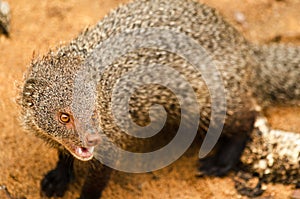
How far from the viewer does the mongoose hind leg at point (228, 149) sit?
2.79m

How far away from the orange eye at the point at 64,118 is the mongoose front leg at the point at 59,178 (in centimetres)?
52

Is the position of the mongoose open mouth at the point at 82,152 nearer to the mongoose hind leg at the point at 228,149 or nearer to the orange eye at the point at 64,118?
the orange eye at the point at 64,118

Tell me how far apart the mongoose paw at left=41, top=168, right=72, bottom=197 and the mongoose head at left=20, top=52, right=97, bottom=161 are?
426 mm

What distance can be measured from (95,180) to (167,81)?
25.7 inches

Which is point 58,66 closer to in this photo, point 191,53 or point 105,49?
point 105,49

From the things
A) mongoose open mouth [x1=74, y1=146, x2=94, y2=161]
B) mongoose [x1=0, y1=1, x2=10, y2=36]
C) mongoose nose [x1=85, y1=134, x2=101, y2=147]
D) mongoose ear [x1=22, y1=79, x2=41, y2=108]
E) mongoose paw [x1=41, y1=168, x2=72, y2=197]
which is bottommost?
mongoose paw [x1=41, y1=168, x2=72, y2=197]

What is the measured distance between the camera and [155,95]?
272 cm

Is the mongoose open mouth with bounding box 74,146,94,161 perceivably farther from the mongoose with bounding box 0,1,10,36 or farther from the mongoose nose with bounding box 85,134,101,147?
the mongoose with bounding box 0,1,10,36

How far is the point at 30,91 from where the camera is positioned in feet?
7.73

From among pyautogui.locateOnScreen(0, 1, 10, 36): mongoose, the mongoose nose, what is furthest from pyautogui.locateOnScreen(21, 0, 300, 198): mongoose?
pyautogui.locateOnScreen(0, 1, 10, 36): mongoose

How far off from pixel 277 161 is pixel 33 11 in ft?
6.68

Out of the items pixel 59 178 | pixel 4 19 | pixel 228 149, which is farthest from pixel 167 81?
pixel 4 19

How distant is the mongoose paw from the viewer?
9.20ft

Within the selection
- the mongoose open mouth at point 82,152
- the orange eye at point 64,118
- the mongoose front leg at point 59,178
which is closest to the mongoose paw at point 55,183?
the mongoose front leg at point 59,178
